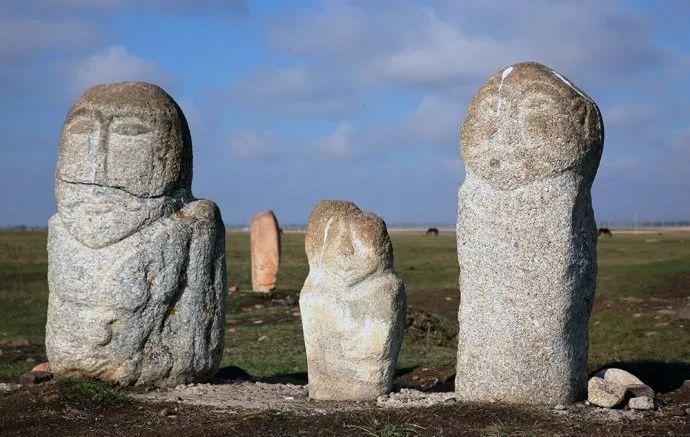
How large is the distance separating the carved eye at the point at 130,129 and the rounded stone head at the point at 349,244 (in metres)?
2.22

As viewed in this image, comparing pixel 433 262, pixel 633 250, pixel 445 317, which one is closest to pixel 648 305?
pixel 445 317

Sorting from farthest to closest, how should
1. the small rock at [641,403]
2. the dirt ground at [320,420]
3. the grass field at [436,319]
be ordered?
1. the grass field at [436,319]
2. the small rock at [641,403]
3. the dirt ground at [320,420]

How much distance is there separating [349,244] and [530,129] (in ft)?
6.80

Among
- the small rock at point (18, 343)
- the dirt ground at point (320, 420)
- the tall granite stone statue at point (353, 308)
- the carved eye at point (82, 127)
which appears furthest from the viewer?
the small rock at point (18, 343)

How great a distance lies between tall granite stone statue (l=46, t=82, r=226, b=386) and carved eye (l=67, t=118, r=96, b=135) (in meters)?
0.01

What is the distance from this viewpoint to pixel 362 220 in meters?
9.38

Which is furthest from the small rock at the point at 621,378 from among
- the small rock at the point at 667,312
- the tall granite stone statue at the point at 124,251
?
the small rock at the point at 667,312

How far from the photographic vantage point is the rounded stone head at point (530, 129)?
28.1 ft

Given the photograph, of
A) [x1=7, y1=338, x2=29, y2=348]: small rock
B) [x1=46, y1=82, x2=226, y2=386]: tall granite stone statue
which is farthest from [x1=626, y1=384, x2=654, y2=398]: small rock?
[x1=7, y1=338, x2=29, y2=348]: small rock

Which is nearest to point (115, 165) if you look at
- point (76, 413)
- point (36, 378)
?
point (36, 378)

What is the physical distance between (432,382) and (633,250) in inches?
1746

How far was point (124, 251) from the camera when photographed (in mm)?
10141

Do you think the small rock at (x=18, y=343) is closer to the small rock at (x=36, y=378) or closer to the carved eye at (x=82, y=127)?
the small rock at (x=36, y=378)

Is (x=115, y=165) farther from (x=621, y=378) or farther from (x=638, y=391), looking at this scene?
(x=638, y=391)
